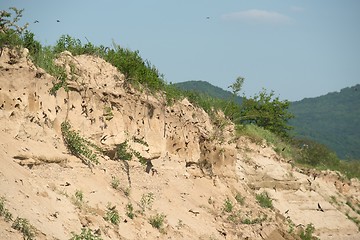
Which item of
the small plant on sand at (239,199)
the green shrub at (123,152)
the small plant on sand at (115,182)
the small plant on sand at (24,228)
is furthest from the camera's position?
the small plant on sand at (239,199)

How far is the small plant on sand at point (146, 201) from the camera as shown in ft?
52.2

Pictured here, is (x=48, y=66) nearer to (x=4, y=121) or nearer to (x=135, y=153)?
(x=4, y=121)

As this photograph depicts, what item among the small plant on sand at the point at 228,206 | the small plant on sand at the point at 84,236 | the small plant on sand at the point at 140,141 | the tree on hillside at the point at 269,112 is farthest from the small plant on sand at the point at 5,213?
the tree on hillside at the point at 269,112

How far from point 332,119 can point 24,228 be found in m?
149

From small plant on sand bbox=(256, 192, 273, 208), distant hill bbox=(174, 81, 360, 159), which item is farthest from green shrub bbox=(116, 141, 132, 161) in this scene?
distant hill bbox=(174, 81, 360, 159)

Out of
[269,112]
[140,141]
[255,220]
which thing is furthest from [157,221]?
[269,112]

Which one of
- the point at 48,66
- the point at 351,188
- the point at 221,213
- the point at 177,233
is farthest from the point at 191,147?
the point at 351,188

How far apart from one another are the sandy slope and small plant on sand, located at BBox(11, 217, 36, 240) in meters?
0.16

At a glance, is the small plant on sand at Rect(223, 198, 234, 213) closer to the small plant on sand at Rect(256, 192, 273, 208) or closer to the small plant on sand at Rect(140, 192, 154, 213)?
the small plant on sand at Rect(256, 192, 273, 208)

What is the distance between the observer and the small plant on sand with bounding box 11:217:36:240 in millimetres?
10287

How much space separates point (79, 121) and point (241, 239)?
6.25 m

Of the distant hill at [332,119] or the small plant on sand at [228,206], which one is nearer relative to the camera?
the small plant on sand at [228,206]

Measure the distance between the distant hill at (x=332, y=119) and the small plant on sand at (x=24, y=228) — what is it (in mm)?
88377

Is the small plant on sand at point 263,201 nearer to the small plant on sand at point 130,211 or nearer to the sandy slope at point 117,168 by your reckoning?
the sandy slope at point 117,168
